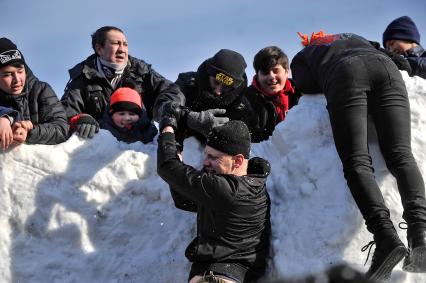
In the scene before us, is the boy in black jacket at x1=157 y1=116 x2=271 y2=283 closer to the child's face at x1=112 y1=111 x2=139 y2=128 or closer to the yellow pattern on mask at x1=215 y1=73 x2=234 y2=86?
the yellow pattern on mask at x1=215 y1=73 x2=234 y2=86

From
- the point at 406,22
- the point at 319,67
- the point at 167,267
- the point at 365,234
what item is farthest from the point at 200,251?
the point at 406,22

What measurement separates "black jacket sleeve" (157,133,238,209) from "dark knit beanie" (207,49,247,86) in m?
1.07

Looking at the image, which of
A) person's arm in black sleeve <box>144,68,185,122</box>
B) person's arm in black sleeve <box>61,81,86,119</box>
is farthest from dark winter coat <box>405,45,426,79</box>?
person's arm in black sleeve <box>61,81,86,119</box>

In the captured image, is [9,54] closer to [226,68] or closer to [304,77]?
[226,68]

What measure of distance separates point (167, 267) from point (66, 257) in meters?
0.70

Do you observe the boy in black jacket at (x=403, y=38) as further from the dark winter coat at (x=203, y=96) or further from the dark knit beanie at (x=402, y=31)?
the dark winter coat at (x=203, y=96)

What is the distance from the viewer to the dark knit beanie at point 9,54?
161 inches

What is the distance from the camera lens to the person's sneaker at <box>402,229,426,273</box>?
2.91 meters

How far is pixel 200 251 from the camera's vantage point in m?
3.24

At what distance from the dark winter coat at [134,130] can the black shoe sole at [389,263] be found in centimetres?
232

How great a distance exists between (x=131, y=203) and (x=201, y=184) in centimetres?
110

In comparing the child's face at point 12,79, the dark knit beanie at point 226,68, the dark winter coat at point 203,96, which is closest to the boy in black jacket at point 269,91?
the dark winter coat at point 203,96

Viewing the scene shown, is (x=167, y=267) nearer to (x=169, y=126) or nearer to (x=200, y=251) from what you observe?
(x=200, y=251)

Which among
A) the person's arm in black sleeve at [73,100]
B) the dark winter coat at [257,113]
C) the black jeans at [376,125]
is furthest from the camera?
the person's arm in black sleeve at [73,100]
